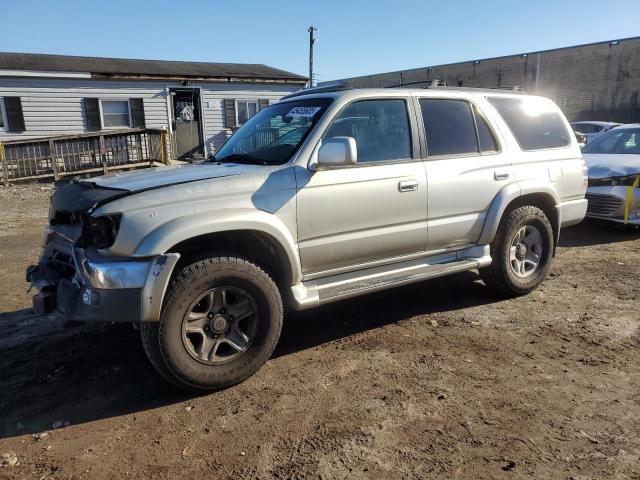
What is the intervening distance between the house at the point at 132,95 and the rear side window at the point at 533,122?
1475 cm

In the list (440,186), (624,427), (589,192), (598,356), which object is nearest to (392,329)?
(440,186)

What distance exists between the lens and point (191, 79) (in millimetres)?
18625

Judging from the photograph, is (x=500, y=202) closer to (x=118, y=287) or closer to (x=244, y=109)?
(x=118, y=287)

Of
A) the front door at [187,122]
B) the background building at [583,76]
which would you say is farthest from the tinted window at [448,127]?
the background building at [583,76]

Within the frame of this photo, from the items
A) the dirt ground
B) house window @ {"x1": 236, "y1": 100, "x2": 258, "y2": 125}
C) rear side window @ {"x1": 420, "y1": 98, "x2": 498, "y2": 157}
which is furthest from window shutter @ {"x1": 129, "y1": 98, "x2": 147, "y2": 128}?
rear side window @ {"x1": 420, "y1": 98, "x2": 498, "y2": 157}

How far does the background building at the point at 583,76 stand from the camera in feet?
94.8

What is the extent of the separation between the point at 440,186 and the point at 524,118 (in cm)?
147

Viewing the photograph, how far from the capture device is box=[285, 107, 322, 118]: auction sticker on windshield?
13.1ft

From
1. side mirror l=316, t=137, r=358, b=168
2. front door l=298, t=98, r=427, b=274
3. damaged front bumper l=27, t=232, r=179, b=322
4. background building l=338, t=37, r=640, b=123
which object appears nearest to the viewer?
damaged front bumper l=27, t=232, r=179, b=322

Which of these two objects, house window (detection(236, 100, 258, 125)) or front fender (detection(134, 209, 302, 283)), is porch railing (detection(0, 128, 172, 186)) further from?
front fender (detection(134, 209, 302, 283))

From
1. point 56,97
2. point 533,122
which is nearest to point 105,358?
point 533,122

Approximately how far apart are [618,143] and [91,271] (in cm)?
882

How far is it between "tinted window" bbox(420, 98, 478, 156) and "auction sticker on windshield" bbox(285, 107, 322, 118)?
0.97m

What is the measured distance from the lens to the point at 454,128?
14.9 feet
